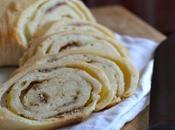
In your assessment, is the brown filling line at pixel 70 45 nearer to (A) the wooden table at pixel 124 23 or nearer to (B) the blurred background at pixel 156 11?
(A) the wooden table at pixel 124 23

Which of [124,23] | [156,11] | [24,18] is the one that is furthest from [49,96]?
[156,11]

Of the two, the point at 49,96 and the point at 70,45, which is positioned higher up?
the point at 70,45

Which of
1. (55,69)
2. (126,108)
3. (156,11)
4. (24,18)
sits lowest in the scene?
(126,108)

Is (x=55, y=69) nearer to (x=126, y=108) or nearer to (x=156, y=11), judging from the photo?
(x=126, y=108)

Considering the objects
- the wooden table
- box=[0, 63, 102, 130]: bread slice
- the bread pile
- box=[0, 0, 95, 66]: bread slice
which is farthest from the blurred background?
box=[0, 63, 102, 130]: bread slice

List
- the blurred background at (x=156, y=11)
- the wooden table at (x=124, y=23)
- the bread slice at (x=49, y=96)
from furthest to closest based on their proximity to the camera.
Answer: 1. the blurred background at (x=156, y=11)
2. the wooden table at (x=124, y=23)
3. the bread slice at (x=49, y=96)

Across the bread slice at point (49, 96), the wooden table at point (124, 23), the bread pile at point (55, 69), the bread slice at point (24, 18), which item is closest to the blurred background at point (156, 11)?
the wooden table at point (124, 23)
